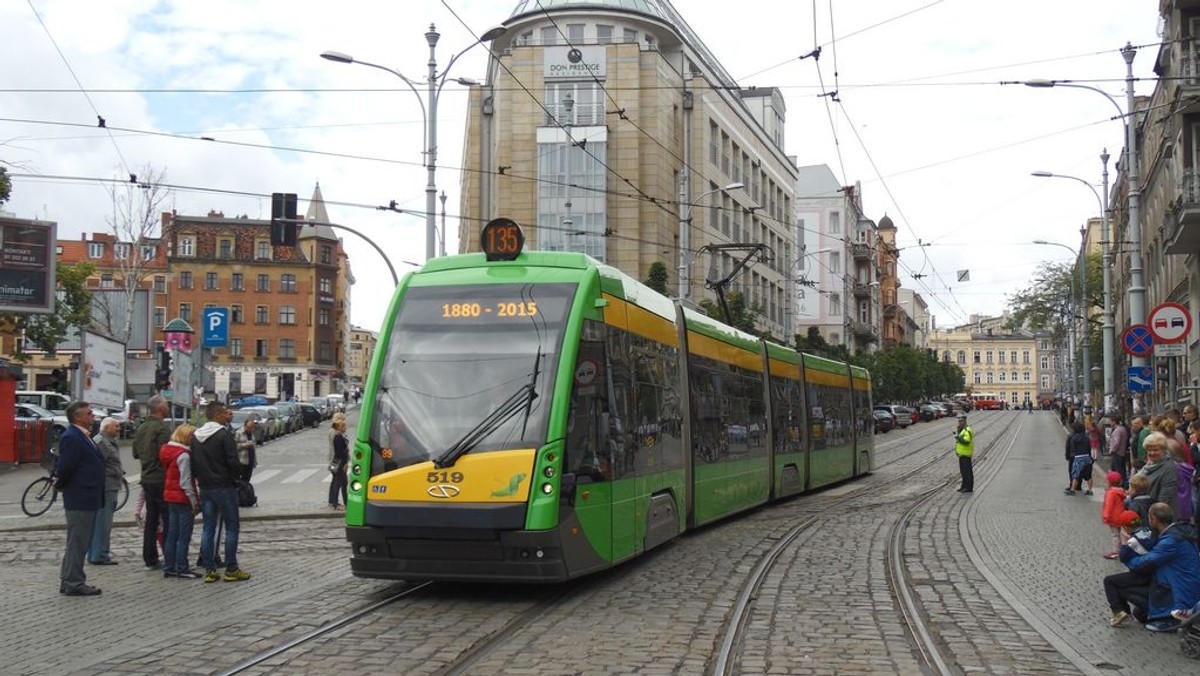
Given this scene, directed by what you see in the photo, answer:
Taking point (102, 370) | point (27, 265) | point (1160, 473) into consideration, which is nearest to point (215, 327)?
point (102, 370)

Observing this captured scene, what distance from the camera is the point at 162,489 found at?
13.0 meters

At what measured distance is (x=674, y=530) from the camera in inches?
537

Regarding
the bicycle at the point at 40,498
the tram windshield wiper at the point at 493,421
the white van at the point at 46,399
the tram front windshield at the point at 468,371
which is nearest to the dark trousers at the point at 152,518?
the tram front windshield at the point at 468,371

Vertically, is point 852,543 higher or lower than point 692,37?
lower

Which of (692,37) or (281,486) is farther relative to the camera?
(692,37)

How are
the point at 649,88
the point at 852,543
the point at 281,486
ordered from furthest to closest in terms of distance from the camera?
the point at 649,88 → the point at 281,486 → the point at 852,543

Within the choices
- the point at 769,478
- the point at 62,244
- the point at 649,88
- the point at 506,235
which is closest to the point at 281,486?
the point at 769,478

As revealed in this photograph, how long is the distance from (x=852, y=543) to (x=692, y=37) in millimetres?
51295

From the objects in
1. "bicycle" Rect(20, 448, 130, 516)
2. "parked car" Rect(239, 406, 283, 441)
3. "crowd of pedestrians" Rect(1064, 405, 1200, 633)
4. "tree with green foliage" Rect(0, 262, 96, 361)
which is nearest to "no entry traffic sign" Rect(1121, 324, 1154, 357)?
"crowd of pedestrians" Rect(1064, 405, 1200, 633)

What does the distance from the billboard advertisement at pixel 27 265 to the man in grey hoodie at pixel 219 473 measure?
2312 centimetres

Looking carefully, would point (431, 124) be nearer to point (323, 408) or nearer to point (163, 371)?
point (163, 371)

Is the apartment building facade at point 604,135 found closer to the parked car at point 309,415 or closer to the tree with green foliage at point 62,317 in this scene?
the parked car at point 309,415

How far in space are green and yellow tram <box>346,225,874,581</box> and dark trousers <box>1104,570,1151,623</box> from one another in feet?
14.1

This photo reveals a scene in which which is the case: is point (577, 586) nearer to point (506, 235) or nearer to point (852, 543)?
point (506, 235)
